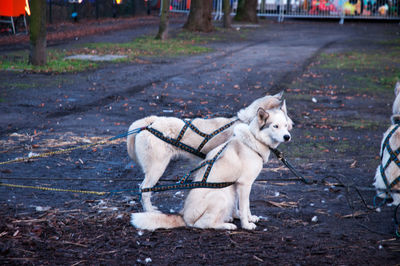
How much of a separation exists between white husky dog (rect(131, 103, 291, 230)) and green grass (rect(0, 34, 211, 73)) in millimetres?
12003

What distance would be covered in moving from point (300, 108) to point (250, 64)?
23.9 feet

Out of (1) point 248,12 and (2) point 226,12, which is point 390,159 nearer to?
(2) point 226,12

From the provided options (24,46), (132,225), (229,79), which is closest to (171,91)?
(229,79)

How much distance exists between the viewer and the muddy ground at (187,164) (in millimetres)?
5309

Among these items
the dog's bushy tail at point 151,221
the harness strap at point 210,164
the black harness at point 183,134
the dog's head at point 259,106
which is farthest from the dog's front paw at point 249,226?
the dog's head at point 259,106

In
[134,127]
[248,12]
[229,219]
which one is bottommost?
[229,219]

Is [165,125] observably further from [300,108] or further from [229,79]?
[229,79]

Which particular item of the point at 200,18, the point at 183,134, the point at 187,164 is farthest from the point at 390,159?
the point at 200,18

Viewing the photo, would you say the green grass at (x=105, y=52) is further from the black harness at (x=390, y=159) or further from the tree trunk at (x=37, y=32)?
the black harness at (x=390, y=159)

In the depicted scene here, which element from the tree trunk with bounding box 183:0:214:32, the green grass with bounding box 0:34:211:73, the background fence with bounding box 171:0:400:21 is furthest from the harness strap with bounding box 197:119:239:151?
the background fence with bounding box 171:0:400:21

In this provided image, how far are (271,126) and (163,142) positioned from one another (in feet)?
4.89

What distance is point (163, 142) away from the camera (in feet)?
21.2

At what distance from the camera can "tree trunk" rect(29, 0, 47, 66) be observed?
16766 mm

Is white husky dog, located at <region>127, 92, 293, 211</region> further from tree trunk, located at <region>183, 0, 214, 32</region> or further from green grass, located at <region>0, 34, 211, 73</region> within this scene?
tree trunk, located at <region>183, 0, 214, 32</region>
